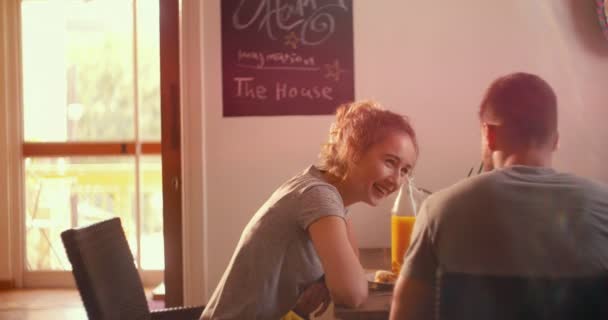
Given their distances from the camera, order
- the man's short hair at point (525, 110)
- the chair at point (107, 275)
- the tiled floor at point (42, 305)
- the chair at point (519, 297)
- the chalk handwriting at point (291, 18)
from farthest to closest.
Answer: the tiled floor at point (42, 305) < the chalk handwriting at point (291, 18) < the chair at point (107, 275) < the man's short hair at point (525, 110) < the chair at point (519, 297)

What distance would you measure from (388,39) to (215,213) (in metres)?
0.87

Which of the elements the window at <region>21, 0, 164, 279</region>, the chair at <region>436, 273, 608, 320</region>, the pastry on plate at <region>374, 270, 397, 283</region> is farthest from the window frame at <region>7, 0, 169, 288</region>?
the chair at <region>436, 273, 608, 320</region>

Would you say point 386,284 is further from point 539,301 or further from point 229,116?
point 229,116

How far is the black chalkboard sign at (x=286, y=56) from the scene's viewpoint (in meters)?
2.40

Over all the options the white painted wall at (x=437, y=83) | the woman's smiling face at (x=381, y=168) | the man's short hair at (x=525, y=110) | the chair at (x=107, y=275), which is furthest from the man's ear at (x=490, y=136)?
the white painted wall at (x=437, y=83)

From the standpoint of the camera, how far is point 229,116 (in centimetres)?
244

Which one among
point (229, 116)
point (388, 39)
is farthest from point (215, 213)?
point (388, 39)

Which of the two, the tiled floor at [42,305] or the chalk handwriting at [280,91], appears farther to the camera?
the tiled floor at [42,305]

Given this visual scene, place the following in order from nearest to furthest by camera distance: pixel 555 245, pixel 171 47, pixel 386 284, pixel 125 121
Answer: pixel 555 245, pixel 386 284, pixel 171 47, pixel 125 121

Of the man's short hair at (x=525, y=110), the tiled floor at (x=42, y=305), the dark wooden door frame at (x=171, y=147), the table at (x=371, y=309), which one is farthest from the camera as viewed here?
the tiled floor at (x=42, y=305)

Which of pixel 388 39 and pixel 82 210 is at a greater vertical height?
pixel 388 39

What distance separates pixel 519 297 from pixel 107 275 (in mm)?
968

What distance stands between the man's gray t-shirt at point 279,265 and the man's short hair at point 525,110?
1.28 feet

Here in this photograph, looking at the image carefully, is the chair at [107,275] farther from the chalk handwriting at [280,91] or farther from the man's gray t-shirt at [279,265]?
the chalk handwriting at [280,91]
